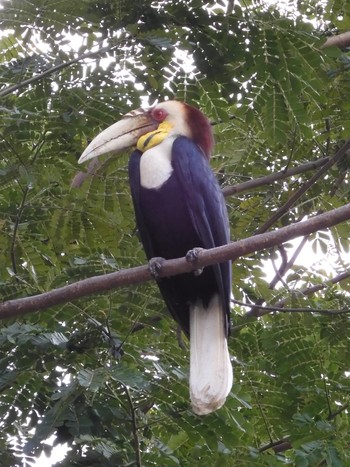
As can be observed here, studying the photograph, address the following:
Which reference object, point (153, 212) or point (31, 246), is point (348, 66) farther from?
point (31, 246)

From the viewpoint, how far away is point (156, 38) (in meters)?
4.62

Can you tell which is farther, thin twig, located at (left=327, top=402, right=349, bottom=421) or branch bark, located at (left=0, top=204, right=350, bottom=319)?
thin twig, located at (left=327, top=402, right=349, bottom=421)

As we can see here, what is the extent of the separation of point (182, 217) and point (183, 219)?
Answer: 1 centimetres

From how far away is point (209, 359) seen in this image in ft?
14.2

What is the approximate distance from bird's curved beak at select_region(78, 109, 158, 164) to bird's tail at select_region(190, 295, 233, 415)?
2.86ft

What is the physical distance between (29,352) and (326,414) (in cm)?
145

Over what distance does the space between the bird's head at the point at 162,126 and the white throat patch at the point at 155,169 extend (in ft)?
0.47

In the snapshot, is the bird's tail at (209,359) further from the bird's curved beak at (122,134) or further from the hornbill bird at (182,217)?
the bird's curved beak at (122,134)

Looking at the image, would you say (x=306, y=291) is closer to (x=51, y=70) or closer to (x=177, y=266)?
(x=177, y=266)

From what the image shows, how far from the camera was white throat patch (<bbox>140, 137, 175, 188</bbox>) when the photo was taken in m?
4.67

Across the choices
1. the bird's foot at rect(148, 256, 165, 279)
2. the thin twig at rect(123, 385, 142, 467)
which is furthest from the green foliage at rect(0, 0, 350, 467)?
the bird's foot at rect(148, 256, 165, 279)

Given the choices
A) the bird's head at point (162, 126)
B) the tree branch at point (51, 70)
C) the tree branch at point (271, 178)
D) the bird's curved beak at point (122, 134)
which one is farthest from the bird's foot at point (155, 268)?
the tree branch at point (271, 178)

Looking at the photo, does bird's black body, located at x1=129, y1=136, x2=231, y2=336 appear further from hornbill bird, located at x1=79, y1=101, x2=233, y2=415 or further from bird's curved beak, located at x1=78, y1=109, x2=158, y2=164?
bird's curved beak, located at x1=78, y1=109, x2=158, y2=164

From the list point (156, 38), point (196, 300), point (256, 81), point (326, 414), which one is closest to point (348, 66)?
point (256, 81)
